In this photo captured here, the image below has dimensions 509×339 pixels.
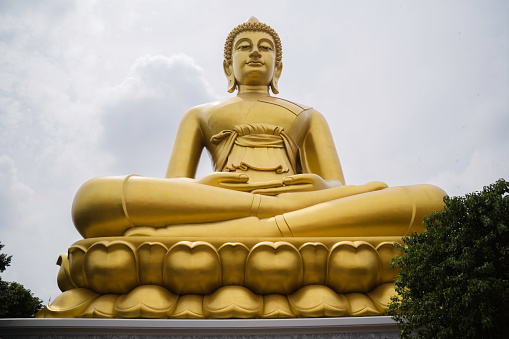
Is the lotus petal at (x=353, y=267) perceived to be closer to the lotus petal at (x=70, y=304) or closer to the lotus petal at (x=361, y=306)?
the lotus petal at (x=361, y=306)

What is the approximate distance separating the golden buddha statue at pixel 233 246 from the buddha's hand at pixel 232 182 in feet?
0.04

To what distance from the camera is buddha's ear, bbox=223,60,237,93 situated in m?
7.18

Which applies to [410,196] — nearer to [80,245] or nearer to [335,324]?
[335,324]

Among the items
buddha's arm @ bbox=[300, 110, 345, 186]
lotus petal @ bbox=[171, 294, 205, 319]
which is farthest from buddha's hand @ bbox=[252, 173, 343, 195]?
lotus petal @ bbox=[171, 294, 205, 319]

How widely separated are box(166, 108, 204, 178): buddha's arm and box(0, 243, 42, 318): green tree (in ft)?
15.6

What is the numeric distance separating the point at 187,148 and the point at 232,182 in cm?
145

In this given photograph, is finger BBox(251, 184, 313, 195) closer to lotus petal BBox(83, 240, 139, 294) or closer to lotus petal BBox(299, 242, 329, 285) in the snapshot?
lotus petal BBox(299, 242, 329, 285)

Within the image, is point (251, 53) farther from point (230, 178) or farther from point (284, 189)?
point (284, 189)

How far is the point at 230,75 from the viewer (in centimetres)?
724

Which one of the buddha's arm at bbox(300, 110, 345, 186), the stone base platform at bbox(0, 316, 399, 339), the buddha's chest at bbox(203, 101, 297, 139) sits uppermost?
the buddha's chest at bbox(203, 101, 297, 139)

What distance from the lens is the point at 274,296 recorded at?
407 centimetres

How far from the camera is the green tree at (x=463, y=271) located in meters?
2.67

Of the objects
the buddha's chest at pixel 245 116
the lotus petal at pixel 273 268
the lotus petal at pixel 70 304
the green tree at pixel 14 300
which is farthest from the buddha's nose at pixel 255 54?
the green tree at pixel 14 300

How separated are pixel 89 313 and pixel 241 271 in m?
1.26
